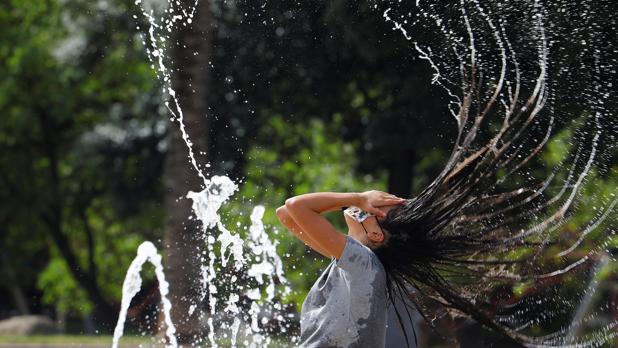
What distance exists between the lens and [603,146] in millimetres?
6059

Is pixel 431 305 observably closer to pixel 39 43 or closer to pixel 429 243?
pixel 429 243

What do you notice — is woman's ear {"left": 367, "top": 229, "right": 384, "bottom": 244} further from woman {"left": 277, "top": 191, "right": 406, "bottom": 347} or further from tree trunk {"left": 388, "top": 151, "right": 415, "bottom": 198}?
tree trunk {"left": 388, "top": 151, "right": 415, "bottom": 198}

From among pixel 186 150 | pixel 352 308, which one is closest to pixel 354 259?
pixel 352 308

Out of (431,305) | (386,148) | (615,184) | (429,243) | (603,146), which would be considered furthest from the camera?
(386,148)

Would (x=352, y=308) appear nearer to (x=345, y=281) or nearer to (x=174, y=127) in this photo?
(x=345, y=281)

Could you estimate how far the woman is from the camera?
3461mm

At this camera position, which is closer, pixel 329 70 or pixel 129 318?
pixel 329 70

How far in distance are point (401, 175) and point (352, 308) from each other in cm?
941

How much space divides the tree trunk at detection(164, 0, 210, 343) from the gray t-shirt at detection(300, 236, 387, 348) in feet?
17.2

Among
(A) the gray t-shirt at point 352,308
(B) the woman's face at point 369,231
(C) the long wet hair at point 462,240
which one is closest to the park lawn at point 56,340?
(C) the long wet hair at point 462,240

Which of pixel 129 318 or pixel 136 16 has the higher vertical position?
pixel 136 16

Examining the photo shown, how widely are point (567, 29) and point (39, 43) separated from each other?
43.5 ft

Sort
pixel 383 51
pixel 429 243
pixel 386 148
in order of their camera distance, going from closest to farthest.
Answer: pixel 429 243
pixel 383 51
pixel 386 148

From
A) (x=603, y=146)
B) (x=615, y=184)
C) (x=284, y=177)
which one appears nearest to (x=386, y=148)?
(x=284, y=177)
